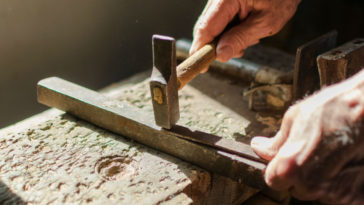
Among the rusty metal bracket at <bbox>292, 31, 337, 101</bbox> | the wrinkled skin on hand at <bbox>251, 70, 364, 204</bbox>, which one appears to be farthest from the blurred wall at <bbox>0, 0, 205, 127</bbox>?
the wrinkled skin on hand at <bbox>251, 70, 364, 204</bbox>

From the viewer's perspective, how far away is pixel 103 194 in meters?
A: 1.39

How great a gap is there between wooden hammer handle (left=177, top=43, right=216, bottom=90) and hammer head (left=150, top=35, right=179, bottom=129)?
0.33 ft

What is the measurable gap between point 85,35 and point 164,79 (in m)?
1.44

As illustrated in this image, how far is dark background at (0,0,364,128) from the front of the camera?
2371mm

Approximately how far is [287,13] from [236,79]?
0.49m

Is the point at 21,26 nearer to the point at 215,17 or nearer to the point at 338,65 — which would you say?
the point at 215,17

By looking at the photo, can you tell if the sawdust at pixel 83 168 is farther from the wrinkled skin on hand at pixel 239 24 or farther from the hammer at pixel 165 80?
the wrinkled skin on hand at pixel 239 24

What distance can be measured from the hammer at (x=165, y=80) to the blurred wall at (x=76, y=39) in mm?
1269

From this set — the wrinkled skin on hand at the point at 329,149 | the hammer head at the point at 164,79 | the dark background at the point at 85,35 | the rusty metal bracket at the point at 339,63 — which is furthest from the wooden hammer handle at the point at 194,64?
the dark background at the point at 85,35

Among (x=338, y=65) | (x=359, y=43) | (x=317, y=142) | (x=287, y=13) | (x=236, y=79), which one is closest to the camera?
Answer: (x=317, y=142)

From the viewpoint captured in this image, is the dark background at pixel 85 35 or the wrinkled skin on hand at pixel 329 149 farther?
the dark background at pixel 85 35

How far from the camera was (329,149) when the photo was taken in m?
0.99

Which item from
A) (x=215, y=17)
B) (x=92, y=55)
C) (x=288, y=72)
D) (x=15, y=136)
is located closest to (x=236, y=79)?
(x=288, y=72)

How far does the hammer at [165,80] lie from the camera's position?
1347 mm
